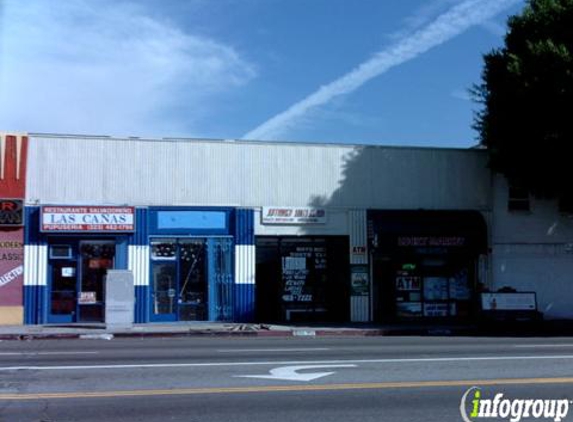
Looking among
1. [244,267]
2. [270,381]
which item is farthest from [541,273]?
[270,381]

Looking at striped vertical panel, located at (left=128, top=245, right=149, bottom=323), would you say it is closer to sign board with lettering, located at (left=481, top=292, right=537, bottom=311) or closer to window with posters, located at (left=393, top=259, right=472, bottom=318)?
window with posters, located at (left=393, top=259, right=472, bottom=318)

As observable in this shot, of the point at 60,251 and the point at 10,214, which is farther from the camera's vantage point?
the point at 60,251

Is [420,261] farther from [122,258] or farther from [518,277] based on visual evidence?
[122,258]

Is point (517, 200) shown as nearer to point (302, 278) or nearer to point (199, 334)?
point (302, 278)

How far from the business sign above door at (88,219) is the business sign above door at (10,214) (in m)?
0.69

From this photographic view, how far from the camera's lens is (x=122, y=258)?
23375 millimetres

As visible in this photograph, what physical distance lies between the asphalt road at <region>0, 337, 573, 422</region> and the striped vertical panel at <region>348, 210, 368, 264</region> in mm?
9105

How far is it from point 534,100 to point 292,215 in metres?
8.46

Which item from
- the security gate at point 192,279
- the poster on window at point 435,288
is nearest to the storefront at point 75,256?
the security gate at point 192,279

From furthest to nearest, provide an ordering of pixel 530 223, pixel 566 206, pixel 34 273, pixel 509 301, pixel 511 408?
1. pixel 530 223
2. pixel 566 206
3. pixel 509 301
4. pixel 34 273
5. pixel 511 408

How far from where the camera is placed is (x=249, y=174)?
24.6 meters

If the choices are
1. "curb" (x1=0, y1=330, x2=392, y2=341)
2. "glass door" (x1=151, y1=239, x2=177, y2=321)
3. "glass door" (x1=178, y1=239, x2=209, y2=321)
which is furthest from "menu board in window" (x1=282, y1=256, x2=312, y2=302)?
"glass door" (x1=151, y1=239, x2=177, y2=321)

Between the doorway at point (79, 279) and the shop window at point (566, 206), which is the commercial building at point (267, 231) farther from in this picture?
the shop window at point (566, 206)

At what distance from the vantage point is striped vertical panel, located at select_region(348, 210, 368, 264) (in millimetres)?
24859
